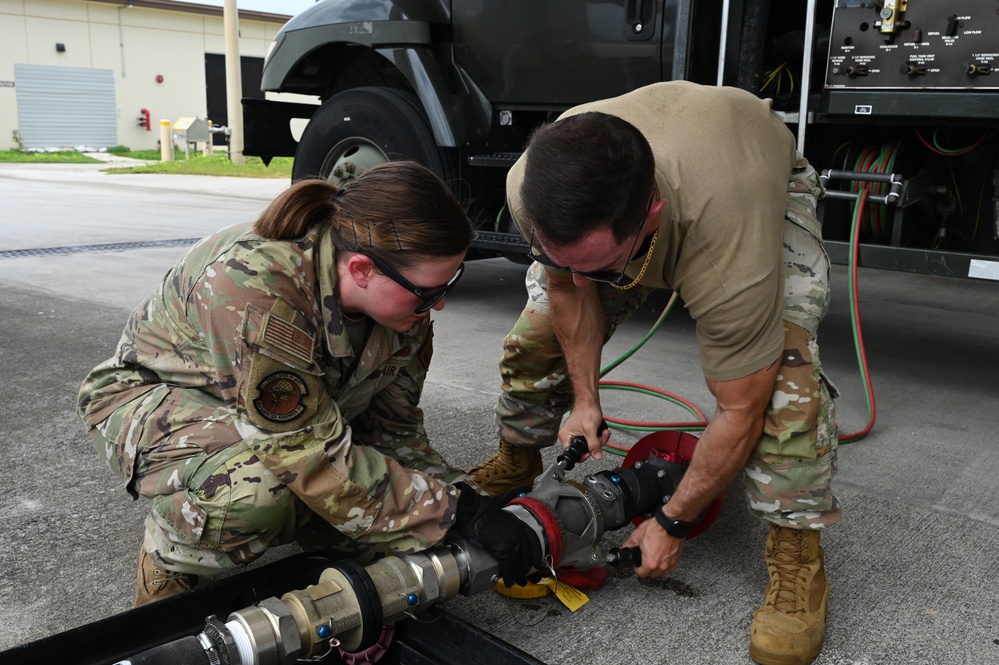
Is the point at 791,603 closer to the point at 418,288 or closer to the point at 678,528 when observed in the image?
the point at 678,528

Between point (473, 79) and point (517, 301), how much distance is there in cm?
142

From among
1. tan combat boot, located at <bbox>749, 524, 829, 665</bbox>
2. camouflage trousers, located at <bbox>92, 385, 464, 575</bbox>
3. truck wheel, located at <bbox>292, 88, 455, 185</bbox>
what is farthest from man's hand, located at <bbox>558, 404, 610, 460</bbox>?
truck wheel, located at <bbox>292, 88, 455, 185</bbox>

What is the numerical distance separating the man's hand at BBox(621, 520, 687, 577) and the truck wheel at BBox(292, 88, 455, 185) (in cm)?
305

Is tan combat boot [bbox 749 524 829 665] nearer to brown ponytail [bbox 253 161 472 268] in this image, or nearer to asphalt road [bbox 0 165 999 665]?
asphalt road [bbox 0 165 999 665]

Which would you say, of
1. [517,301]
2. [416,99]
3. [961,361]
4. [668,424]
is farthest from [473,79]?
[961,361]

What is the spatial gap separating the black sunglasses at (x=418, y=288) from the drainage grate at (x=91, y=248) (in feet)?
19.0

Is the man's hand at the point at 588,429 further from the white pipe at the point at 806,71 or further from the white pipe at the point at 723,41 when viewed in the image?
the white pipe at the point at 723,41

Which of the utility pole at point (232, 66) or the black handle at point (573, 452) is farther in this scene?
the utility pole at point (232, 66)

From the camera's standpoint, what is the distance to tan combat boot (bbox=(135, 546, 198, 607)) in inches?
80.8

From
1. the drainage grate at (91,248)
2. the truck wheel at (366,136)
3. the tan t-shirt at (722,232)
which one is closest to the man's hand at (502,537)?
the tan t-shirt at (722,232)

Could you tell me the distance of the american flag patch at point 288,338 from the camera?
1841 millimetres

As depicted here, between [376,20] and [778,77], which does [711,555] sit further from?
[376,20]

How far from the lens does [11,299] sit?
5.22 m

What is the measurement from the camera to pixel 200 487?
1.91 m
